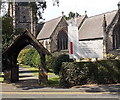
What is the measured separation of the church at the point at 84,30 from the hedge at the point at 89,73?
20937mm

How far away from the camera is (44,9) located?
634 inches

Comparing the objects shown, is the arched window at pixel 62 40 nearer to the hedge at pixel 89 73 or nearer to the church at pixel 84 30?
the church at pixel 84 30

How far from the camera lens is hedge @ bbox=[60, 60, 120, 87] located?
15.2 m

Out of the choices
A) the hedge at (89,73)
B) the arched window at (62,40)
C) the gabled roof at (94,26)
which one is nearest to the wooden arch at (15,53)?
the hedge at (89,73)

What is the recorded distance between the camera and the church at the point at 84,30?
1512 inches

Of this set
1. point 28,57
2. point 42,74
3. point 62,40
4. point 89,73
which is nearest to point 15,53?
point 42,74

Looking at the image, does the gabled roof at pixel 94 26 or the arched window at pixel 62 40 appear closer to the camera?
the gabled roof at pixel 94 26

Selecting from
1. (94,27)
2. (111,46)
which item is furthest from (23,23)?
(111,46)

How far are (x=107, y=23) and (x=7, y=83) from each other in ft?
94.0

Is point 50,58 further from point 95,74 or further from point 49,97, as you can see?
point 49,97

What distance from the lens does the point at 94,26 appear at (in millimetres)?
42938

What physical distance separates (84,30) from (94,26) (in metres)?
2.55

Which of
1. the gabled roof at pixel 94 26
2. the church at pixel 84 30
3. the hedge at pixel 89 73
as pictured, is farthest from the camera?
the gabled roof at pixel 94 26

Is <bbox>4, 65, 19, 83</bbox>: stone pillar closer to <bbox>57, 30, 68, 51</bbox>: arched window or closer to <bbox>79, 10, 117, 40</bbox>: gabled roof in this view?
<bbox>79, 10, 117, 40</bbox>: gabled roof
